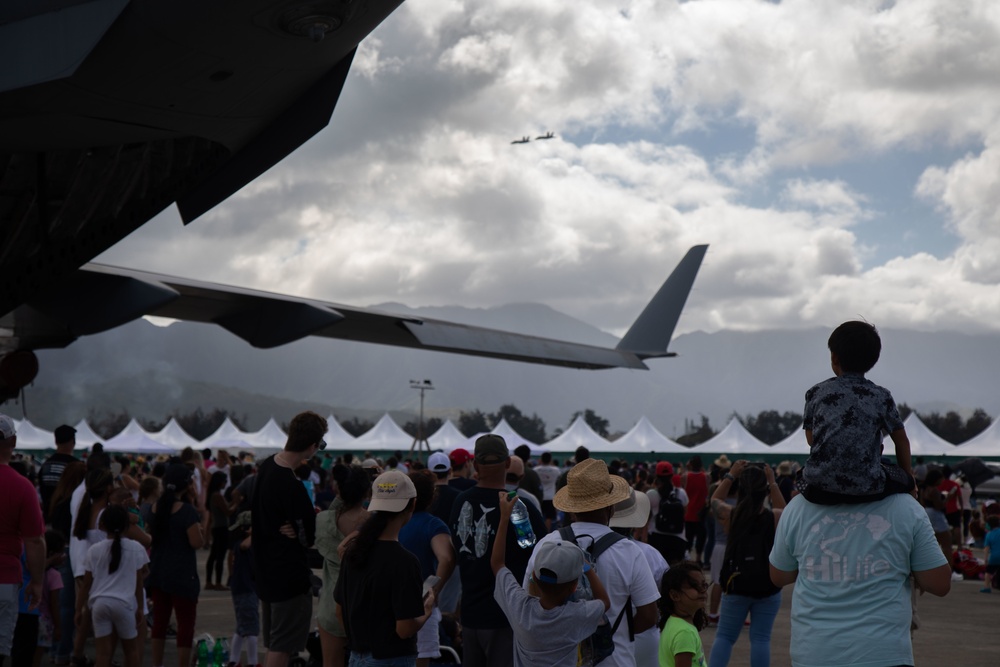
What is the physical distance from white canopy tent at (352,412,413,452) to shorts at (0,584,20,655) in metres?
38.4

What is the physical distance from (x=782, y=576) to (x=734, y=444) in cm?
3449

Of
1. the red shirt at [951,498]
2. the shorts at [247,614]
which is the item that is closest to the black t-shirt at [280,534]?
the shorts at [247,614]

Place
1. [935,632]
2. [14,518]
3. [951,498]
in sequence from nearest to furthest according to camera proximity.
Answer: [14,518], [935,632], [951,498]

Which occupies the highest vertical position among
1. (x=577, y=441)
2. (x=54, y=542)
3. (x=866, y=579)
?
(x=577, y=441)

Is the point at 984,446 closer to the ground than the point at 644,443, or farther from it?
closer to the ground

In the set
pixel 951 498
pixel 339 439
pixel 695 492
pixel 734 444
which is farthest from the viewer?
pixel 339 439

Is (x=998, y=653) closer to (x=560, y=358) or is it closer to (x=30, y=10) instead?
(x=560, y=358)

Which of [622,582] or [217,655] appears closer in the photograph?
[622,582]

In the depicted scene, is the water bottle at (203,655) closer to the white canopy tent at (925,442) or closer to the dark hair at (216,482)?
the dark hair at (216,482)

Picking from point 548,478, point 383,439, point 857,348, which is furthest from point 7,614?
point 383,439

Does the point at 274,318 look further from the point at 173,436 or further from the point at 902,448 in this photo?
the point at 173,436

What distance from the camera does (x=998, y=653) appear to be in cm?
953

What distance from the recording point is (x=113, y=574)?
23.1 feet

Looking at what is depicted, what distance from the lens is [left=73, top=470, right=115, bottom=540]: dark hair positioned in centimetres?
767
